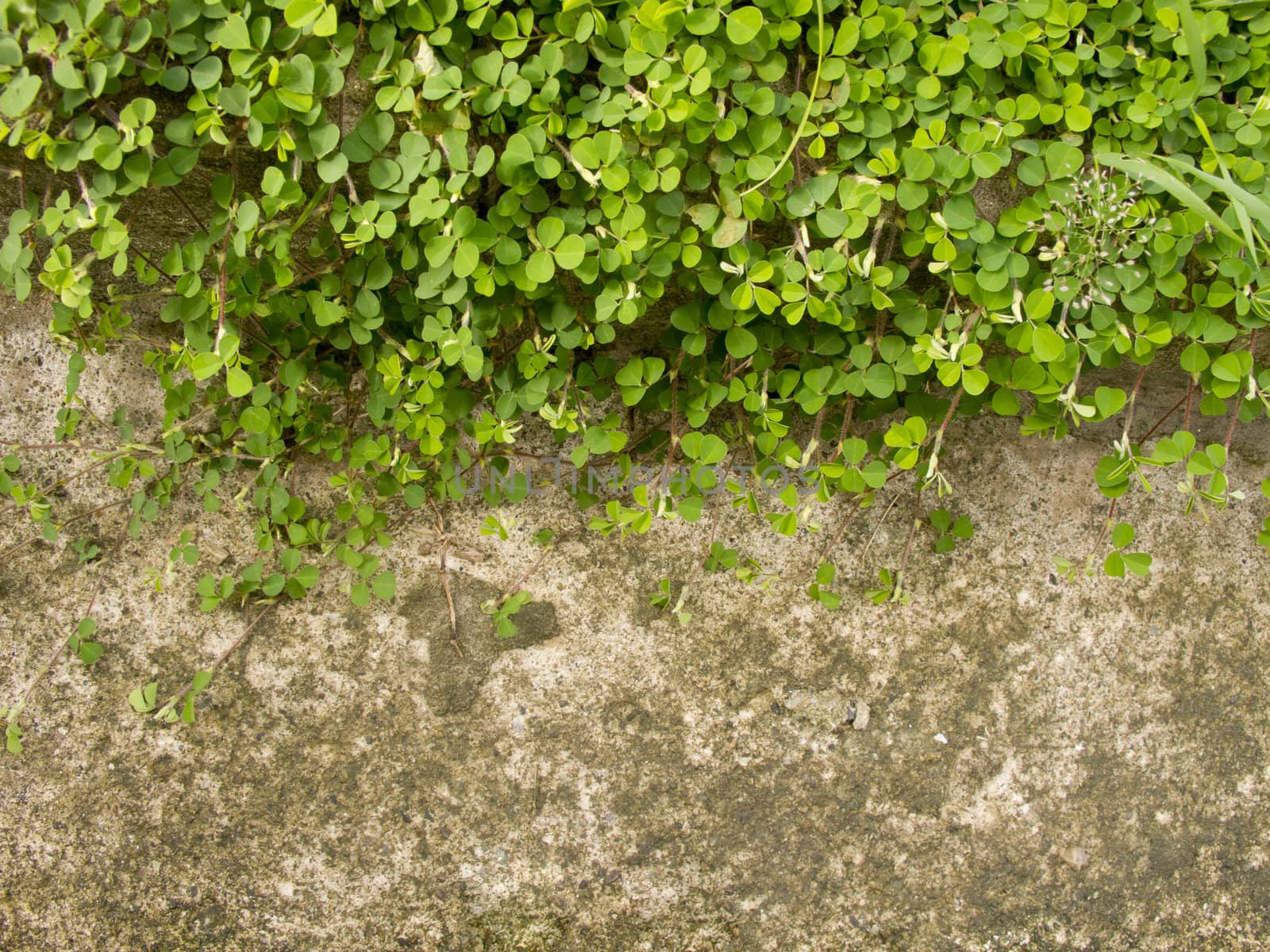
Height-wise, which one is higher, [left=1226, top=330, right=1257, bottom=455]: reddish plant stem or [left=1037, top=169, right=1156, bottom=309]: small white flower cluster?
[left=1037, top=169, right=1156, bottom=309]: small white flower cluster

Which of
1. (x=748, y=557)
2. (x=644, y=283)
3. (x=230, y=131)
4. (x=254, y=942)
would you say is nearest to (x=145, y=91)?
(x=230, y=131)

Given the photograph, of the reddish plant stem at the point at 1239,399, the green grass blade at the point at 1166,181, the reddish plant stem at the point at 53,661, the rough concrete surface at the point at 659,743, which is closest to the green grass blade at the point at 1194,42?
the green grass blade at the point at 1166,181

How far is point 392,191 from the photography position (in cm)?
120

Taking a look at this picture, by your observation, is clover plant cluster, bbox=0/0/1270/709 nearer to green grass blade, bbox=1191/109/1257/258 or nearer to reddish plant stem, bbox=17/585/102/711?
green grass blade, bbox=1191/109/1257/258

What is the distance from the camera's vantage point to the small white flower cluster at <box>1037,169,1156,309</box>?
1.19m

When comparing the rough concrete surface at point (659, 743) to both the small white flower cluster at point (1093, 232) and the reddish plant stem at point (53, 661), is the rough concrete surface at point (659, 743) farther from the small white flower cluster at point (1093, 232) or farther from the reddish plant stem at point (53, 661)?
the small white flower cluster at point (1093, 232)

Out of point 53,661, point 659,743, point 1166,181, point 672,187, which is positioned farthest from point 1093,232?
point 53,661

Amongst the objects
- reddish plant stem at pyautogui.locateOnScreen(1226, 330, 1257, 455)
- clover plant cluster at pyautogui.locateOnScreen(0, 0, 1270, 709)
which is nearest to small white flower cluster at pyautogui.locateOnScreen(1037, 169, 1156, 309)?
clover plant cluster at pyautogui.locateOnScreen(0, 0, 1270, 709)

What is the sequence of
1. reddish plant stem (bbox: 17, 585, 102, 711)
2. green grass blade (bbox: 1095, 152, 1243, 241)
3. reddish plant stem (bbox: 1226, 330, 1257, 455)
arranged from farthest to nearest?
1. reddish plant stem (bbox: 17, 585, 102, 711)
2. reddish plant stem (bbox: 1226, 330, 1257, 455)
3. green grass blade (bbox: 1095, 152, 1243, 241)

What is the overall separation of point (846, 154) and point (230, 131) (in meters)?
0.85

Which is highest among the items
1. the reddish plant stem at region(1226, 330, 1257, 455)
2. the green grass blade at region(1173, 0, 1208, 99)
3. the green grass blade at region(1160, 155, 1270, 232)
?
the green grass blade at region(1173, 0, 1208, 99)

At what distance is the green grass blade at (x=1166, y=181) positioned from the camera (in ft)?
3.58

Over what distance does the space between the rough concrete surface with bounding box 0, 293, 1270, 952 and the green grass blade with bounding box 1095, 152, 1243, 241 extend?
24.9 inches

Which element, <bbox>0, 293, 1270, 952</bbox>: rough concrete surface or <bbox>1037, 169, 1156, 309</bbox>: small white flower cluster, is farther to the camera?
<bbox>0, 293, 1270, 952</bbox>: rough concrete surface
